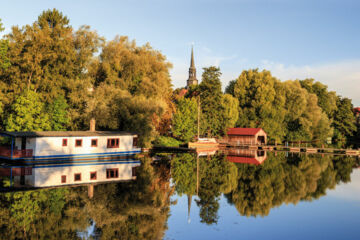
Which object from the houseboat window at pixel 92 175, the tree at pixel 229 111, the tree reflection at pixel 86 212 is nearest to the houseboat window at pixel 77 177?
the houseboat window at pixel 92 175

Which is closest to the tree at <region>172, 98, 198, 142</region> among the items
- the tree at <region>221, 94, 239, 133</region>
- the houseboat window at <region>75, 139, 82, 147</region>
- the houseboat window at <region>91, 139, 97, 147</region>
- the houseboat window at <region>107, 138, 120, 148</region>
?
the tree at <region>221, 94, 239, 133</region>

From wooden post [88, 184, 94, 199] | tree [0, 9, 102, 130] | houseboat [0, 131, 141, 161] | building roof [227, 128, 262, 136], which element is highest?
tree [0, 9, 102, 130]

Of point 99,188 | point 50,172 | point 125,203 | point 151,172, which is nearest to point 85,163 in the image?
point 50,172

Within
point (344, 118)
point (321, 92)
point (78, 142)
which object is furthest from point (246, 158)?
point (344, 118)

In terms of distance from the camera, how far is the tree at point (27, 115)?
40769 mm

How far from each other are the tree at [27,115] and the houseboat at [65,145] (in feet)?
19.2

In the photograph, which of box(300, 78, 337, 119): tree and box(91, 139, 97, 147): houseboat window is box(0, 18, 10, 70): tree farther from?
box(300, 78, 337, 119): tree

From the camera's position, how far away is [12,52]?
43594 mm

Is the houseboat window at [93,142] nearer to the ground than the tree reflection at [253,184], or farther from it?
farther from it

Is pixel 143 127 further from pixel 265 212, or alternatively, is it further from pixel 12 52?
pixel 265 212

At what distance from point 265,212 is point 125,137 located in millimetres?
24049

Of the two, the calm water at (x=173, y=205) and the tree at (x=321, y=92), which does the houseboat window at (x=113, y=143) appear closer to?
the calm water at (x=173, y=205)

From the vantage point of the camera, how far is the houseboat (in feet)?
105

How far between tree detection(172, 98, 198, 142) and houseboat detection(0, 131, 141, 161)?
22.7 meters
